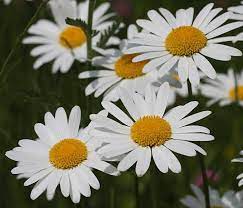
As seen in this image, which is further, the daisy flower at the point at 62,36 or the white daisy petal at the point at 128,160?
the daisy flower at the point at 62,36

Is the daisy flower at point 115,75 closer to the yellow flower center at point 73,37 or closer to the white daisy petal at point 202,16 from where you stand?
the white daisy petal at point 202,16

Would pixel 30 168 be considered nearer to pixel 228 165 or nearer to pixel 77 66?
pixel 77 66

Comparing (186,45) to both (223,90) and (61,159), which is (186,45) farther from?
(223,90)

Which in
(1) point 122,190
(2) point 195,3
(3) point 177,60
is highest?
(2) point 195,3

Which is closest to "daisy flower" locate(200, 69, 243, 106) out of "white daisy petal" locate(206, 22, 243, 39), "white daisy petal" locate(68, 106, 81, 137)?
"white daisy petal" locate(206, 22, 243, 39)

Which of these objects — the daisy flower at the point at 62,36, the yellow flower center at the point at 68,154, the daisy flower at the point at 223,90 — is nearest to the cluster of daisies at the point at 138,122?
the yellow flower center at the point at 68,154

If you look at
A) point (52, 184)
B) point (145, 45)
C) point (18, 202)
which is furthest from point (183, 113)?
point (18, 202)
